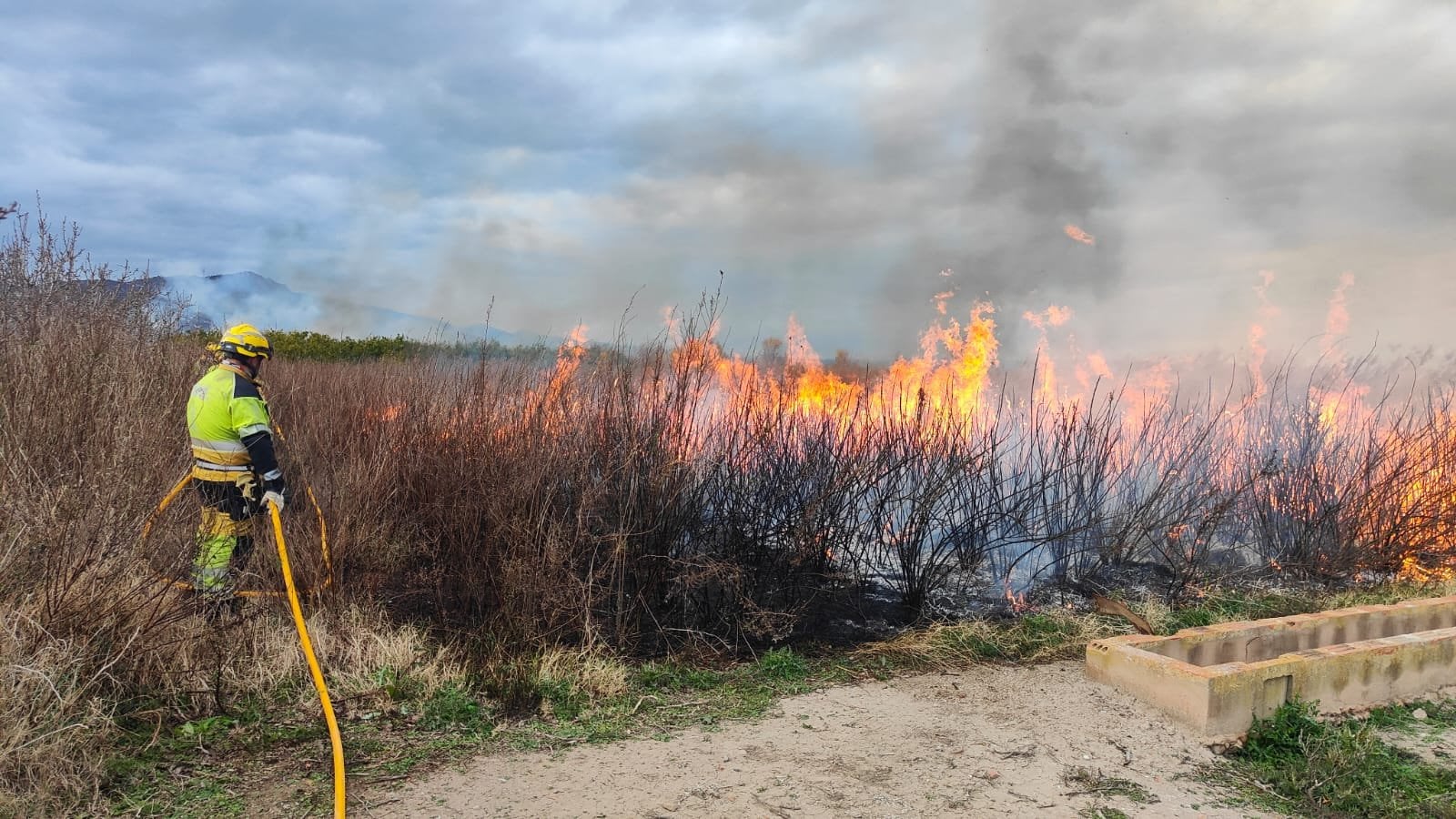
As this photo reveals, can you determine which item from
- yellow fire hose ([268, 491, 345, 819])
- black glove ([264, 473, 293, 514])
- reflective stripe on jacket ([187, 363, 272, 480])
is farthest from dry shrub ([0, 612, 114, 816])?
reflective stripe on jacket ([187, 363, 272, 480])

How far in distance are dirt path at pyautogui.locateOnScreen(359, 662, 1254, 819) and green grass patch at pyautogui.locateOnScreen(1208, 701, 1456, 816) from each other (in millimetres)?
305

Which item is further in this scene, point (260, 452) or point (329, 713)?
point (260, 452)

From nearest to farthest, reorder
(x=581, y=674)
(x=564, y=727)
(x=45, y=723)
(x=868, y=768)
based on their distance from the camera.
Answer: (x=45, y=723)
(x=868, y=768)
(x=564, y=727)
(x=581, y=674)

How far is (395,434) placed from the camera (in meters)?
6.93

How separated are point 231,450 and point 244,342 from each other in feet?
2.49

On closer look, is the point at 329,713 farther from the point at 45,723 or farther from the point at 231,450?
the point at 231,450

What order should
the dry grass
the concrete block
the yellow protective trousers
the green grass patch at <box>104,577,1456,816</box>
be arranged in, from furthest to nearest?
the yellow protective trousers → the dry grass → the concrete block → the green grass patch at <box>104,577,1456,816</box>

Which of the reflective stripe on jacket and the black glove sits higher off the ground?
the reflective stripe on jacket

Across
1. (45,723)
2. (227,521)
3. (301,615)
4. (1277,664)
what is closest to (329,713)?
(301,615)

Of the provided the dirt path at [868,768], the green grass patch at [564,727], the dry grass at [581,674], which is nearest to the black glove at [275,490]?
the green grass patch at [564,727]

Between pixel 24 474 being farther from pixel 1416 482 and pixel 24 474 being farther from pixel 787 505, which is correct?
pixel 1416 482

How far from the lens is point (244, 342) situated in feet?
19.8

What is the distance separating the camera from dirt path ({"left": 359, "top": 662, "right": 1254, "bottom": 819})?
12.3ft

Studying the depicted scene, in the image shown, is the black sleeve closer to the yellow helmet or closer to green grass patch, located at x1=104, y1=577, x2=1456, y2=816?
the yellow helmet
